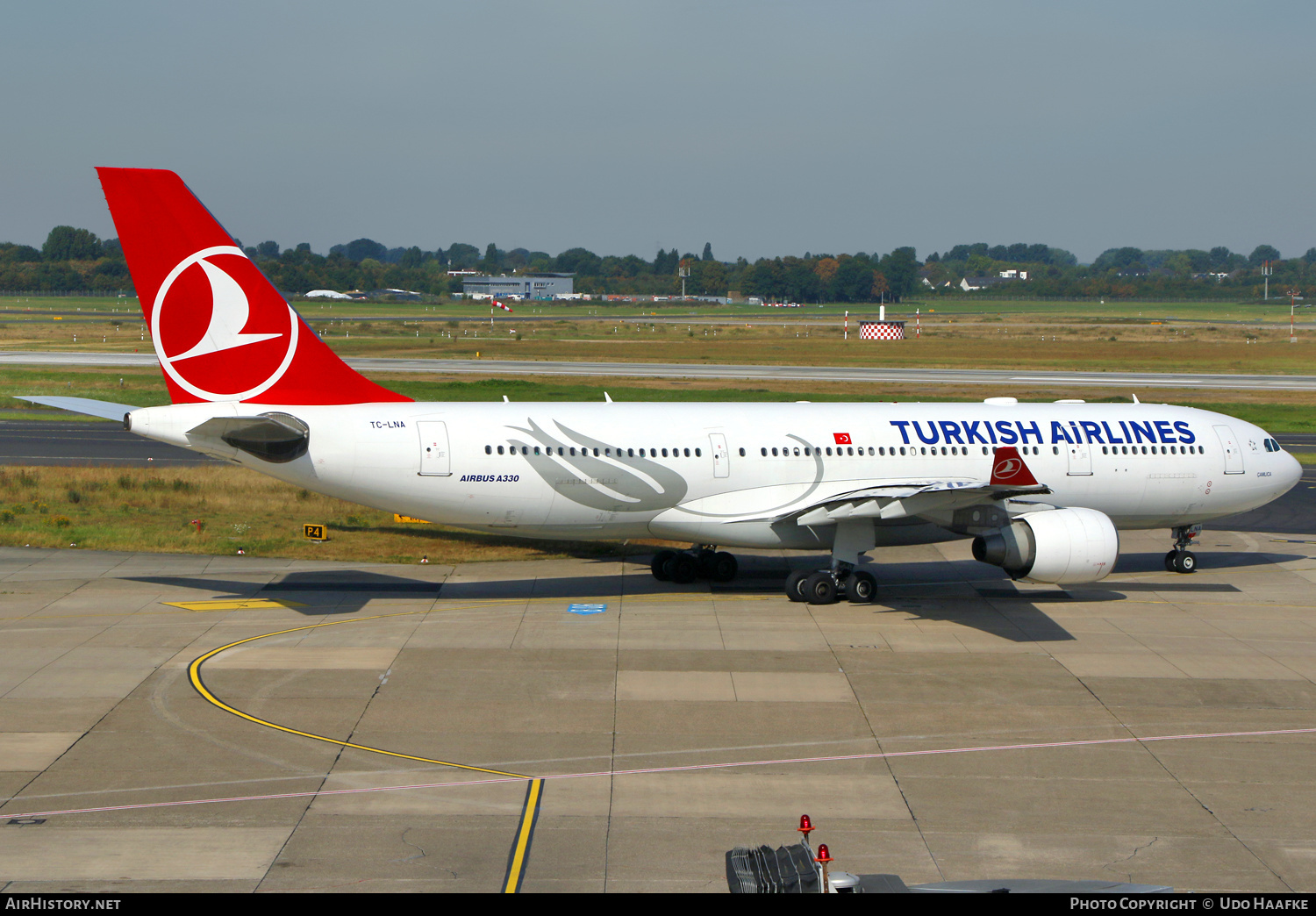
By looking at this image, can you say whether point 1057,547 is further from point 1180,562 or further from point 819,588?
point 1180,562

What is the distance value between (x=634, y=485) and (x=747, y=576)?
5.19 m

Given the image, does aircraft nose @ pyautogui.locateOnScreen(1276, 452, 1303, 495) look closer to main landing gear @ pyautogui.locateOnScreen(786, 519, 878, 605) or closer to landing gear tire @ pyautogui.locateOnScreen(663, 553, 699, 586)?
main landing gear @ pyautogui.locateOnScreen(786, 519, 878, 605)

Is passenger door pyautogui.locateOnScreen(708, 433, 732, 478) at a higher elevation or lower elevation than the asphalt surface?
higher

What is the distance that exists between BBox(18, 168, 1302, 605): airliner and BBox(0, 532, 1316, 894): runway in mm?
1834

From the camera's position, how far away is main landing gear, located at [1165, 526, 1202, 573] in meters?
30.8

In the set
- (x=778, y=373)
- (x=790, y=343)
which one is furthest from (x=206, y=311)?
(x=790, y=343)

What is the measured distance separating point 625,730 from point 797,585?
965 centimetres

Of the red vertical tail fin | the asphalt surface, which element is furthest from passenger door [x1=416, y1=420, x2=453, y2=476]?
the asphalt surface

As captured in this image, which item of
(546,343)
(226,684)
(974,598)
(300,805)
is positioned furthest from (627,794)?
(546,343)

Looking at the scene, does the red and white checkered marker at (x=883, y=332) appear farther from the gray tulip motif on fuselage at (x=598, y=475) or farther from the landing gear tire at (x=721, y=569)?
the gray tulip motif on fuselage at (x=598, y=475)

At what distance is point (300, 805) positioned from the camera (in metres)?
14.8

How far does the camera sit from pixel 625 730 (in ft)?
58.9

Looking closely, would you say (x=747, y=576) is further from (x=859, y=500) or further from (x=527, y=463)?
(x=527, y=463)
